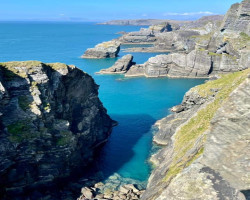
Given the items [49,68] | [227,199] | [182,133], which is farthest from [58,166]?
[227,199]

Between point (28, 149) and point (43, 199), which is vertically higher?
point (28, 149)

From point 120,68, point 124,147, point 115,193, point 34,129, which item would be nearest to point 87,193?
point 115,193

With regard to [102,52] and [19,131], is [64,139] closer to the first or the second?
[19,131]

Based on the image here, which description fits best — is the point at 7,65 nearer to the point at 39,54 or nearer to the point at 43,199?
the point at 43,199

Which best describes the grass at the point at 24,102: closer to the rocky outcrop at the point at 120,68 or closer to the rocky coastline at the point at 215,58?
the rocky coastline at the point at 215,58

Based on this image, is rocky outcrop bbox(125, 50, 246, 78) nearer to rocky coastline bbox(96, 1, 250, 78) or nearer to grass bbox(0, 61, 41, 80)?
rocky coastline bbox(96, 1, 250, 78)

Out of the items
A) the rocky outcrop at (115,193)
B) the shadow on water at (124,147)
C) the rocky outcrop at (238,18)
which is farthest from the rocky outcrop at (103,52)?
the rocky outcrop at (115,193)
